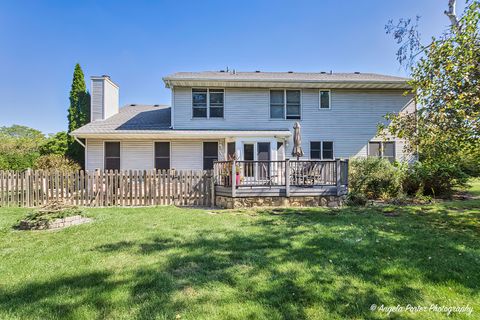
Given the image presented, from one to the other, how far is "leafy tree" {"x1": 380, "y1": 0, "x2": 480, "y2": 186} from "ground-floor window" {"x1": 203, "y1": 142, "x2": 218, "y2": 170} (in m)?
8.62

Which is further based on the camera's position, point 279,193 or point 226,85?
point 226,85

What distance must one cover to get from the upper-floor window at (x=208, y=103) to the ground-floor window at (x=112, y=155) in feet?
14.7

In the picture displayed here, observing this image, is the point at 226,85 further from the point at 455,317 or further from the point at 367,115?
the point at 455,317

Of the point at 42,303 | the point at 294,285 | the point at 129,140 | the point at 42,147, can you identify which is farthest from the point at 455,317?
the point at 42,147

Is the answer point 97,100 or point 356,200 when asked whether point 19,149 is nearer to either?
point 97,100

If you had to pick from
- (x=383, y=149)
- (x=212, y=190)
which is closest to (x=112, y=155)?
(x=212, y=190)

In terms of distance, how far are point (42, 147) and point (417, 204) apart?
21.9 metres

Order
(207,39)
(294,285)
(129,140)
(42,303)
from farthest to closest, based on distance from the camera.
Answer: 1. (207,39)
2. (129,140)
3. (294,285)
4. (42,303)

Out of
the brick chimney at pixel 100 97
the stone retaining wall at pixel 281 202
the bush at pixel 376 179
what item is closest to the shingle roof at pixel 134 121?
the brick chimney at pixel 100 97

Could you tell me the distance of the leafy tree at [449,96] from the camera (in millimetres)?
5809

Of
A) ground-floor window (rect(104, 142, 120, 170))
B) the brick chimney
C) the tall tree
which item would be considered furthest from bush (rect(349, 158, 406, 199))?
the tall tree

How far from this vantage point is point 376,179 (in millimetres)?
11281

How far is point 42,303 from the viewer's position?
2809mm

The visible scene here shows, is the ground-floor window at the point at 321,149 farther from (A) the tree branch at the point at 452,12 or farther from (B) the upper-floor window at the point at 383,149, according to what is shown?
(A) the tree branch at the point at 452,12
